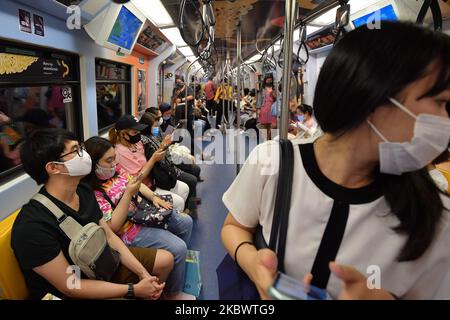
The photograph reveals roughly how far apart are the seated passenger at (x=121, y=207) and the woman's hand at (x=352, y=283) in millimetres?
1643

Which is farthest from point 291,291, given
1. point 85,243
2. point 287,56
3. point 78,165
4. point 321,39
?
point 321,39

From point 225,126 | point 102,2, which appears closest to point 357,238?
point 102,2

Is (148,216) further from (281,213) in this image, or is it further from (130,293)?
(281,213)

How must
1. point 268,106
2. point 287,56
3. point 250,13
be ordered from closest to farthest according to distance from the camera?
point 287,56 → point 250,13 → point 268,106

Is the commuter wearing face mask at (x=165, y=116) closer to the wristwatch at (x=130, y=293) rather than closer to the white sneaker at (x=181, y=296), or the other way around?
the white sneaker at (x=181, y=296)

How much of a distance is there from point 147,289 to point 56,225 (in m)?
0.63

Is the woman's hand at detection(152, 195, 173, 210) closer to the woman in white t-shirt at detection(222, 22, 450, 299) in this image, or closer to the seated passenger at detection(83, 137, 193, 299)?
the seated passenger at detection(83, 137, 193, 299)

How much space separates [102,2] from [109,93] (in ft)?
6.88

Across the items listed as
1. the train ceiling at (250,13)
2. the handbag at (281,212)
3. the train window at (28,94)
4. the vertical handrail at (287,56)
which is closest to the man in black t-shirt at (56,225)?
the handbag at (281,212)

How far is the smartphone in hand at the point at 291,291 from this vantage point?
1.70 feet

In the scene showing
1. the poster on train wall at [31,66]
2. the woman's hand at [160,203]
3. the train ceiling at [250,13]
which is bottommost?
the woman's hand at [160,203]

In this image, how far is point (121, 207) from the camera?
6.29 feet

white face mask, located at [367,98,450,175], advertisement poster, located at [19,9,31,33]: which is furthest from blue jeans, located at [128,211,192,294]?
advertisement poster, located at [19,9,31,33]

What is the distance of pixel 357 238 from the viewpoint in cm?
70
